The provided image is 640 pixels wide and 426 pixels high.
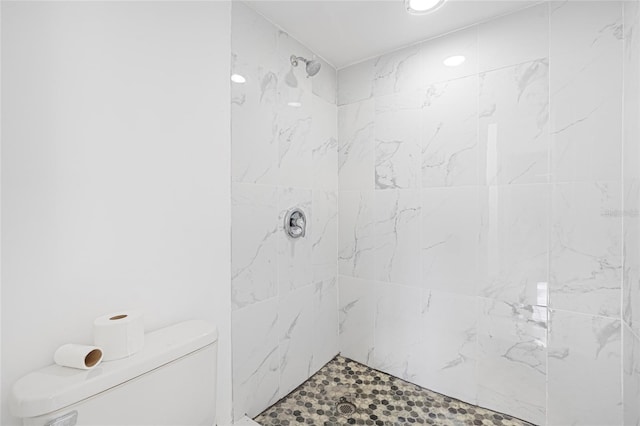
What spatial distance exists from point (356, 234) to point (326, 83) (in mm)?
911

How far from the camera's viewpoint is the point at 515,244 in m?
1.35

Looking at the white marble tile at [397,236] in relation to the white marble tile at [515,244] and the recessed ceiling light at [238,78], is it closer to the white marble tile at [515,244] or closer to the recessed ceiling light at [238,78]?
the white marble tile at [515,244]

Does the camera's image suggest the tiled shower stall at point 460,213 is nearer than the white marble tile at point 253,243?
Yes

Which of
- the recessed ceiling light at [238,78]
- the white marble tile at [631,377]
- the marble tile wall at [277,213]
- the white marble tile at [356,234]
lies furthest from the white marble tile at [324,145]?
the white marble tile at [631,377]

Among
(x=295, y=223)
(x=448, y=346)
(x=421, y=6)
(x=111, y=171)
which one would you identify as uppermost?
(x=421, y=6)

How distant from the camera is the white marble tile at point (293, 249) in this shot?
1.49 meters

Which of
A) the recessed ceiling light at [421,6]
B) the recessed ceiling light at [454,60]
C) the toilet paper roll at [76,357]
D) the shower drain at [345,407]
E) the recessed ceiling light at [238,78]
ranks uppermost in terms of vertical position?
the recessed ceiling light at [421,6]

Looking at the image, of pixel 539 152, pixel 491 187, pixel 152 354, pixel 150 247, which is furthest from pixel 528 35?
pixel 152 354

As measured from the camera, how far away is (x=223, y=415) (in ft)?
4.07

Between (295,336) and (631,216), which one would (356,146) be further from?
(631,216)

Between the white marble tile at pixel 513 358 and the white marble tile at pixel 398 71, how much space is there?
1155 mm

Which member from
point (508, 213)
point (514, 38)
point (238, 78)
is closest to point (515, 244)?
point (508, 213)

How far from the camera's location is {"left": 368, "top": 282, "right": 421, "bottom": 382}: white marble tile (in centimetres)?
163

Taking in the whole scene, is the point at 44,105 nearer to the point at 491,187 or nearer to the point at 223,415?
the point at 223,415
